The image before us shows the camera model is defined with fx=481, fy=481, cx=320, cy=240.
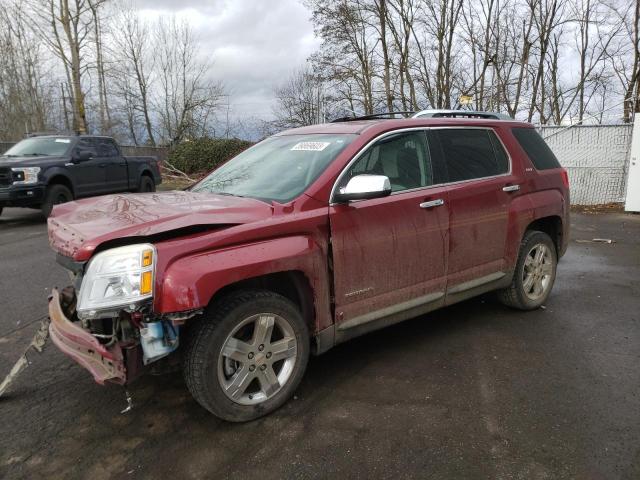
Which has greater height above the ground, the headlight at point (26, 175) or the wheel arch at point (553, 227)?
the headlight at point (26, 175)

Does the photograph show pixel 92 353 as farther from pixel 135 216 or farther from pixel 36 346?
pixel 135 216

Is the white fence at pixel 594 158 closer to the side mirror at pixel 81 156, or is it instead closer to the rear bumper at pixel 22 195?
the side mirror at pixel 81 156

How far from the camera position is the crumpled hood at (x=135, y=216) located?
98.5 inches

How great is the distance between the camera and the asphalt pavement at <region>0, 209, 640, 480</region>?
247cm

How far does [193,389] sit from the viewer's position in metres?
2.63

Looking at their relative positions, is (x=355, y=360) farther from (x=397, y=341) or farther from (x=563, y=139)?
(x=563, y=139)

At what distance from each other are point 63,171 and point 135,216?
9.21 meters

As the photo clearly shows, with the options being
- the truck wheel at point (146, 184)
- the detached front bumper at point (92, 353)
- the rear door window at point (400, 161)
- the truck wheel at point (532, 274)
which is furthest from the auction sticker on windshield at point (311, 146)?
the truck wheel at point (146, 184)

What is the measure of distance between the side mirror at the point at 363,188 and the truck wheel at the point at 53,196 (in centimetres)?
915

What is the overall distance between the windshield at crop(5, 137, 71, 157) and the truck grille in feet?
3.87

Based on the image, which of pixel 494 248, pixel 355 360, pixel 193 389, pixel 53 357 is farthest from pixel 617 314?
pixel 53 357

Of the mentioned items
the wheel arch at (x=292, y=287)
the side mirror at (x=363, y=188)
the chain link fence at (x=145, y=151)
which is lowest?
the wheel arch at (x=292, y=287)

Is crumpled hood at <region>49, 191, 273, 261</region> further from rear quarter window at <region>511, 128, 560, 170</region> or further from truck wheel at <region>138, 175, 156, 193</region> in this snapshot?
truck wheel at <region>138, 175, 156, 193</region>

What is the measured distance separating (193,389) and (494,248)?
2766mm
